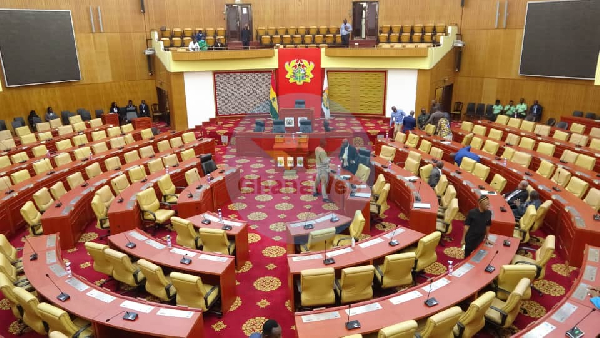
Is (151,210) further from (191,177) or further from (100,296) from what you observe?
(100,296)

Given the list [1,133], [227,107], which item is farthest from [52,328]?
[227,107]

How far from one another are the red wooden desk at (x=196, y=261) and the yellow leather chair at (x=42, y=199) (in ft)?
10.1

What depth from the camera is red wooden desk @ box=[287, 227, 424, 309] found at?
6629mm

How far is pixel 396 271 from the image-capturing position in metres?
6.65

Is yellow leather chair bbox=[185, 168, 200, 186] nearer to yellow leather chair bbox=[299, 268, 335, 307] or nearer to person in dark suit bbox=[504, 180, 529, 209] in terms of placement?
yellow leather chair bbox=[299, 268, 335, 307]

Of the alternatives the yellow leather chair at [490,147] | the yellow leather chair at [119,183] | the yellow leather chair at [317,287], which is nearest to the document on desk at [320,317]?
the yellow leather chair at [317,287]

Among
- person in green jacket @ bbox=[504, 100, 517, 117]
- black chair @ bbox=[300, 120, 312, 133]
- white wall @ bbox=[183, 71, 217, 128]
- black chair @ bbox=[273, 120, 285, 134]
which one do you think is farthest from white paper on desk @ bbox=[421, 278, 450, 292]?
white wall @ bbox=[183, 71, 217, 128]

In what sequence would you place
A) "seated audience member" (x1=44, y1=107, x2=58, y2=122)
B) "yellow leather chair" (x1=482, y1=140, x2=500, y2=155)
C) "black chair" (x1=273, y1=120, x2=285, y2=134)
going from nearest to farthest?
"yellow leather chair" (x1=482, y1=140, x2=500, y2=155)
"black chair" (x1=273, y1=120, x2=285, y2=134)
"seated audience member" (x1=44, y1=107, x2=58, y2=122)

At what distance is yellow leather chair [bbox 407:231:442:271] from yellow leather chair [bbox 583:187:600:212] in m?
3.74

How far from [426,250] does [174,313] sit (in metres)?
3.94

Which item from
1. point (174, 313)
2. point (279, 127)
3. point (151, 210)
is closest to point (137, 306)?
point (174, 313)

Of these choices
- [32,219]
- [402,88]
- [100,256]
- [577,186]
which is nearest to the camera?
[100,256]

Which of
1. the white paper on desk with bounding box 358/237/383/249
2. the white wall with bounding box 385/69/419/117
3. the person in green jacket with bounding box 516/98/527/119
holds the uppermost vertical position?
the white wall with bounding box 385/69/419/117

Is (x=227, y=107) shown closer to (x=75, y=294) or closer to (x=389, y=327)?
(x=75, y=294)
